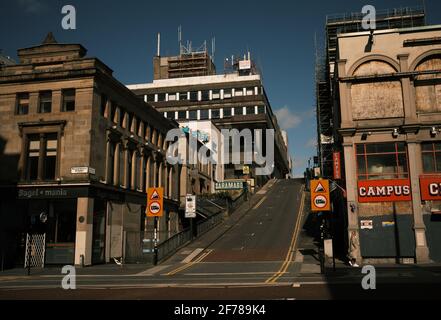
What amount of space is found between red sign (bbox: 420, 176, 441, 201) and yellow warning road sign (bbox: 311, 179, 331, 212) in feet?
23.6

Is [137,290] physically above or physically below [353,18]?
below

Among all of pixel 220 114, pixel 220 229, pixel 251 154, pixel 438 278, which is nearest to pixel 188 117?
pixel 220 114

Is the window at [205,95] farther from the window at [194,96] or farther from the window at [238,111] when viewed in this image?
the window at [238,111]

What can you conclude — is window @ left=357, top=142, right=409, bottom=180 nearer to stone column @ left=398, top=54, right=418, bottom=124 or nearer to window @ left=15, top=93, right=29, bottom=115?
stone column @ left=398, top=54, right=418, bottom=124

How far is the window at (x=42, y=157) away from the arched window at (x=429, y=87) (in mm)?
26521

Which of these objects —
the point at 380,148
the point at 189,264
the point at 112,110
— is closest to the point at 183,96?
the point at 112,110

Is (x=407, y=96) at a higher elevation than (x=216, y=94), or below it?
below

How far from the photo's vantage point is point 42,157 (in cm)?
3328

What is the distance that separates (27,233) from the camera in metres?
32.3

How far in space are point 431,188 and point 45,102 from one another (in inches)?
1136

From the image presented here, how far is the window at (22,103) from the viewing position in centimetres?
3508

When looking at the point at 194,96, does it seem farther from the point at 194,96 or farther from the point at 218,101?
the point at 218,101
